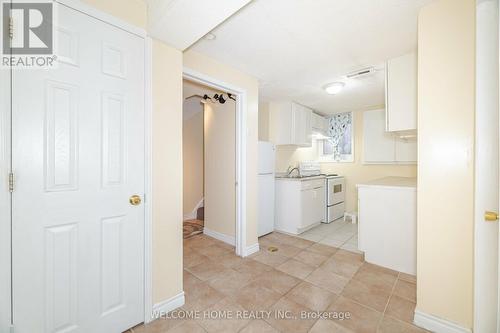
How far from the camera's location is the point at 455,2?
4.69 feet

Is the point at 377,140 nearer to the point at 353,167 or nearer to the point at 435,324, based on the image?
the point at 353,167

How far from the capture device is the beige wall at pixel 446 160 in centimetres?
139

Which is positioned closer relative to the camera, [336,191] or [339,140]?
[336,191]

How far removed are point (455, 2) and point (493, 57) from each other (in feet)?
1.65

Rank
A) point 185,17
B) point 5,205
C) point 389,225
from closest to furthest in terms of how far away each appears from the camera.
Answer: point 5,205 → point 185,17 → point 389,225

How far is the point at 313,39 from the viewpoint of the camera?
200 cm

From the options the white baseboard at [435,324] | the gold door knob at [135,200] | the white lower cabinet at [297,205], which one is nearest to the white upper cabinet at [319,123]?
the white lower cabinet at [297,205]

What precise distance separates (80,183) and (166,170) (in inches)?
22.1

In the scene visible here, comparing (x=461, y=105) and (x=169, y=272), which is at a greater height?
(x=461, y=105)

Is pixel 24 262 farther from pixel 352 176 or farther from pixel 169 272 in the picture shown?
pixel 352 176

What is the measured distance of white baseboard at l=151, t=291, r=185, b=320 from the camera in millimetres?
1636

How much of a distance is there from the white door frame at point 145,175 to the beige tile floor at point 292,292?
19.4 inches

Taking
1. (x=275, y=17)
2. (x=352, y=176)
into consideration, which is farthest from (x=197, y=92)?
(x=352, y=176)

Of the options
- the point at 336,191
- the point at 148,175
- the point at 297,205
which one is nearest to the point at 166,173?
the point at 148,175
